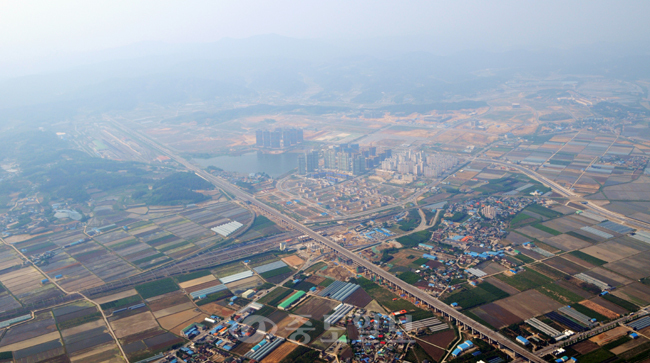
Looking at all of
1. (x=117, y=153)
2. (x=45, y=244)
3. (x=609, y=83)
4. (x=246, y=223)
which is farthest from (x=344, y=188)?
(x=609, y=83)

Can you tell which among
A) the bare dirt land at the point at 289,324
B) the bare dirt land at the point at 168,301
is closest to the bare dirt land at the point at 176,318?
the bare dirt land at the point at 168,301

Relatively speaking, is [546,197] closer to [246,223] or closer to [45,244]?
[246,223]

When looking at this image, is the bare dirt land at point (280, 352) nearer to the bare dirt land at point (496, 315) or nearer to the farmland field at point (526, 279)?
the bare dirt land at point (496, 315)

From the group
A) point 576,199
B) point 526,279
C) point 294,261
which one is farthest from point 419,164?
point 526,279

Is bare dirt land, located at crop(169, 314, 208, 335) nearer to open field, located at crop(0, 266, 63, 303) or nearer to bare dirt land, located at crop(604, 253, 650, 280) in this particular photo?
open field, located at crop(0, 266, 63, 303)

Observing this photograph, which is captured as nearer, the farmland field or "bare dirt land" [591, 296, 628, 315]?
"bare dirt land" [591, 296, 628, 315]

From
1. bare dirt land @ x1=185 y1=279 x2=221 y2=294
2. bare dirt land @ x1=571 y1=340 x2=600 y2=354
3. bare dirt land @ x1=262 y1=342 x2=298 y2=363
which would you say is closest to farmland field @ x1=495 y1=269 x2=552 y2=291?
bare dirt land @ x1=571 y1=340 x2=600 y2=354
